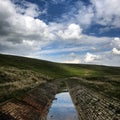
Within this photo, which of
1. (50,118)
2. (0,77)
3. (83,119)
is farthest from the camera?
(0,77)

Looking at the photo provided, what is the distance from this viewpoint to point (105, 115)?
1939 centimetres

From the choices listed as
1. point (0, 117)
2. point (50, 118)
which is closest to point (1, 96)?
point (50, 118)

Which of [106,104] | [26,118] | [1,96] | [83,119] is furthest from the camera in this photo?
[1,96]

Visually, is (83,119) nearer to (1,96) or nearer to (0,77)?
(1,96)

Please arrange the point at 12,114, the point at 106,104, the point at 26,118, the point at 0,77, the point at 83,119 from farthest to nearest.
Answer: the point at 0,77 < the point at 83,119 < the point at 106,104 < the point at 26,118 < the point at 12,114

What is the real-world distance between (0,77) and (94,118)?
3921 cm

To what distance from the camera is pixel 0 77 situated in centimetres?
5631

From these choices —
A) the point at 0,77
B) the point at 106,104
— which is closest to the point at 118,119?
the point at 106,104

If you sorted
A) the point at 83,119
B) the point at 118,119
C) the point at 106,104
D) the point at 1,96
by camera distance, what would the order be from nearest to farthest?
1. the point at 118,119
2. the point at 106,104
3. the point at 83,119
4. the point at 1,96

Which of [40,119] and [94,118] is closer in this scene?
[94,118]

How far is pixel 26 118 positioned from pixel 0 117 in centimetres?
409

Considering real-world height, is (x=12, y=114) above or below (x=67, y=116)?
above

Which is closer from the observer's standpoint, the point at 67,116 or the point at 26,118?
the point at 26,118

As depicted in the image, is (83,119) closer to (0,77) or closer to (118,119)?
(118,119)
